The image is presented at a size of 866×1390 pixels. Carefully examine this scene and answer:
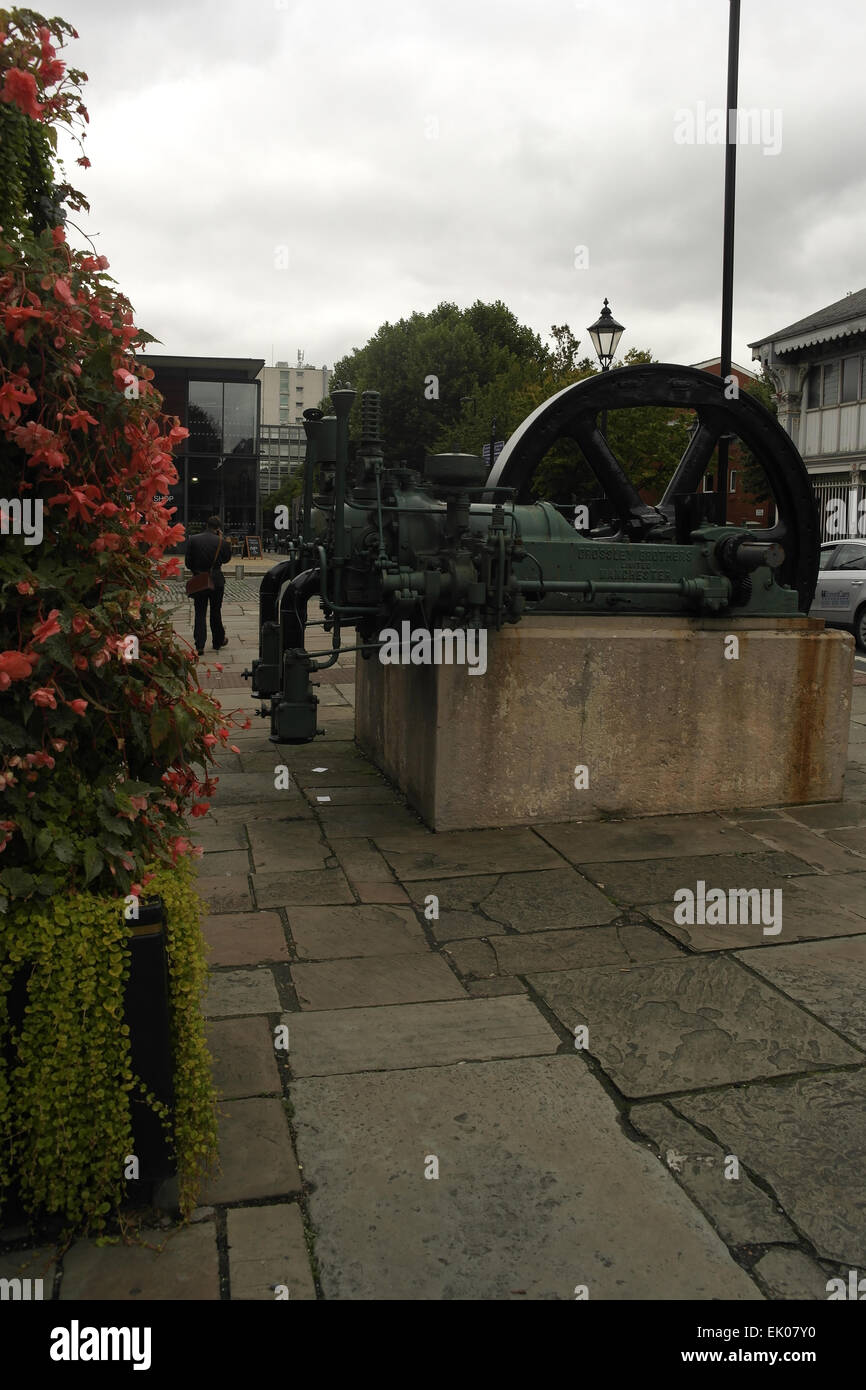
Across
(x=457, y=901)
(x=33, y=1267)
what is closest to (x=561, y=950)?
(x=457, y=901)

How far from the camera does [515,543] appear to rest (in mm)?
5652

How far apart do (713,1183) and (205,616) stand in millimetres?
11349

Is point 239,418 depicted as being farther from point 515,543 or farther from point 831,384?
point 515,543

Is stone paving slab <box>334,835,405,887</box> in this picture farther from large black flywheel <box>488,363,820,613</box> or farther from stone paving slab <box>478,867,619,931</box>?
large black flywheel <box>488,363,820,613</box>

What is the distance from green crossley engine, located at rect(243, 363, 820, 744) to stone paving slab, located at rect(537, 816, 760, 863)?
3.86 ft

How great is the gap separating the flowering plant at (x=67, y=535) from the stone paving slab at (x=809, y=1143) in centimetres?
174

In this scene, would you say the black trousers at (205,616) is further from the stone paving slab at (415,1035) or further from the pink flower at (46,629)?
the pink flower at (46,629)

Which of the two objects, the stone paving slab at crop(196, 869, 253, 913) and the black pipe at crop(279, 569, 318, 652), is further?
the black pipe at crop(279, 569, 318, 652)

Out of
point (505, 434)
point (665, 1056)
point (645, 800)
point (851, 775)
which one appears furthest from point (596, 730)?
point (505, 434)

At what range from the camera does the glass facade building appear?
46.5 meters

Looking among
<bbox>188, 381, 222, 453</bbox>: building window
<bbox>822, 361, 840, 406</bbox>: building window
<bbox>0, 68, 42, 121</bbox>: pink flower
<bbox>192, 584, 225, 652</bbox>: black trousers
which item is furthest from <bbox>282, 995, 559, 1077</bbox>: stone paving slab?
<bbox>188, 381, 222, 453</bbox>: building window

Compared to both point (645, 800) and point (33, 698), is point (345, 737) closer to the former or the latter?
point (645, 800)

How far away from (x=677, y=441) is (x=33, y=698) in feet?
74.2
